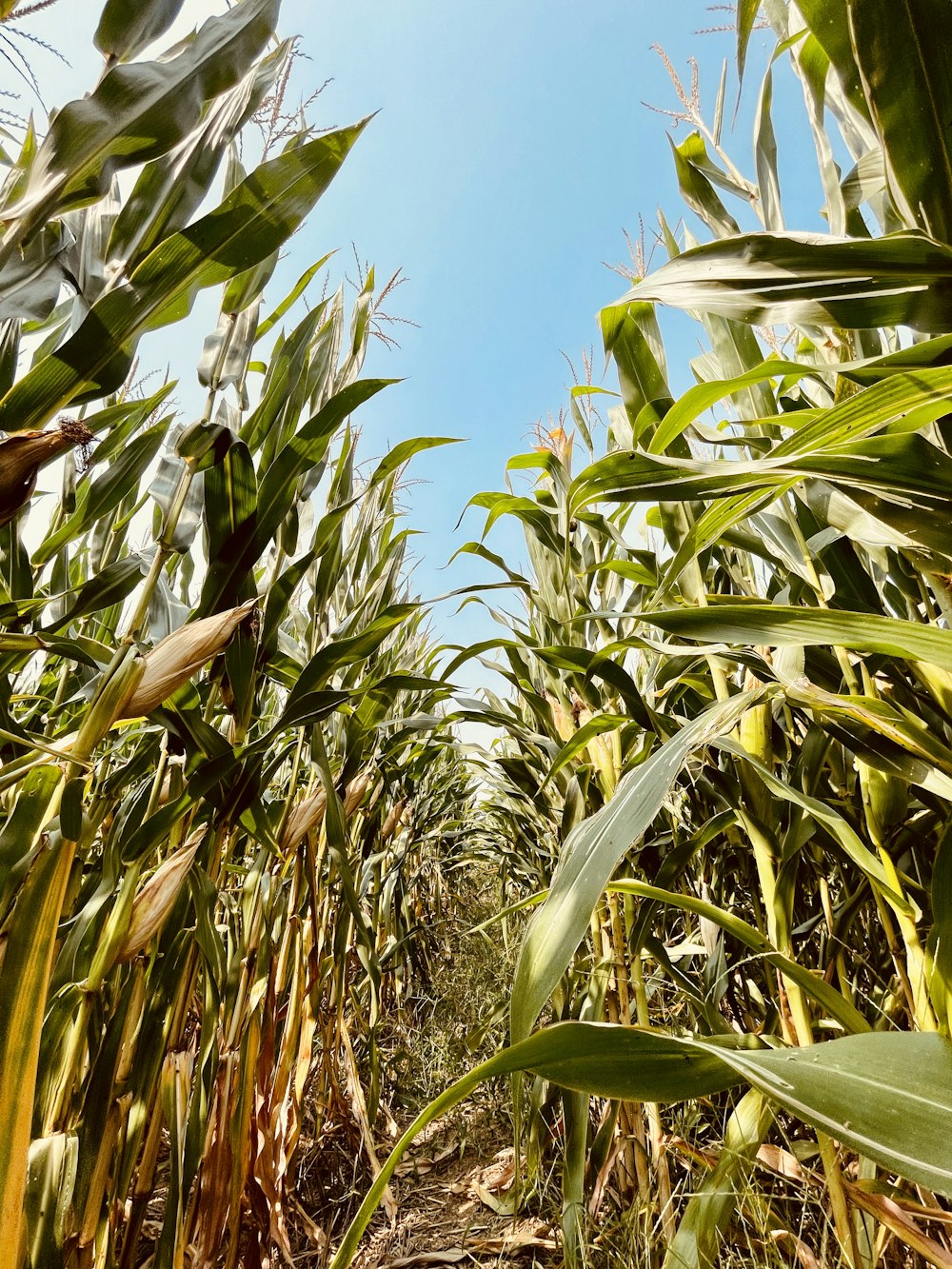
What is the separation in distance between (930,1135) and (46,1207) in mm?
508

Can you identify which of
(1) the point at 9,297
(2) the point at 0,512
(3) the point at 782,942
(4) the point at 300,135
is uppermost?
(4) the point at 300,135

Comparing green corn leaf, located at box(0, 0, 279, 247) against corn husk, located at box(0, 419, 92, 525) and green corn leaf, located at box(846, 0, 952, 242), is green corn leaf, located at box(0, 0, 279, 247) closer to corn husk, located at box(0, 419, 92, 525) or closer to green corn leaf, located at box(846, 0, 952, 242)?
corn husk, located at box(0, 419, 92, 525)

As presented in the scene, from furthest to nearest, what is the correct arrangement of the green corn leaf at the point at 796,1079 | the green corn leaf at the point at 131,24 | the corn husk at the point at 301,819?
1. the corn husk at the point at 301,819
2. the green corn leaf at the point at 131,24
3. the green corn leaf at the point at 796,1079

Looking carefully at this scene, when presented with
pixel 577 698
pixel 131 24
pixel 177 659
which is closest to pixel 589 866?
pixel 177 659

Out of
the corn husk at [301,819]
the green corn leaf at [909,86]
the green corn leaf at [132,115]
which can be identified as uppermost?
the green corn leaf at [132,115]

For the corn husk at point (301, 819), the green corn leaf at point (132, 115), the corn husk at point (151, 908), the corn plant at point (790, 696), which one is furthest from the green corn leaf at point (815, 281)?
the corn husk at point (301, 819)

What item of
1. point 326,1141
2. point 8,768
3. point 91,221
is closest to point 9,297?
point 91,221

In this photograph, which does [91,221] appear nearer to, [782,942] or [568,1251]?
[782,942]

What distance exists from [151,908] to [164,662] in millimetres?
187

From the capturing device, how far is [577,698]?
3.29ft

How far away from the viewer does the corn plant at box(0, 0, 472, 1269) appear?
377 mm

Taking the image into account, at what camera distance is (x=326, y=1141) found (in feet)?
3.72

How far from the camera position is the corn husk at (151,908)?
47 cm

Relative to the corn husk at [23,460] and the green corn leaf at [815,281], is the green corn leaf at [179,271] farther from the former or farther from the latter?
the green corn leaf at [815,281]
